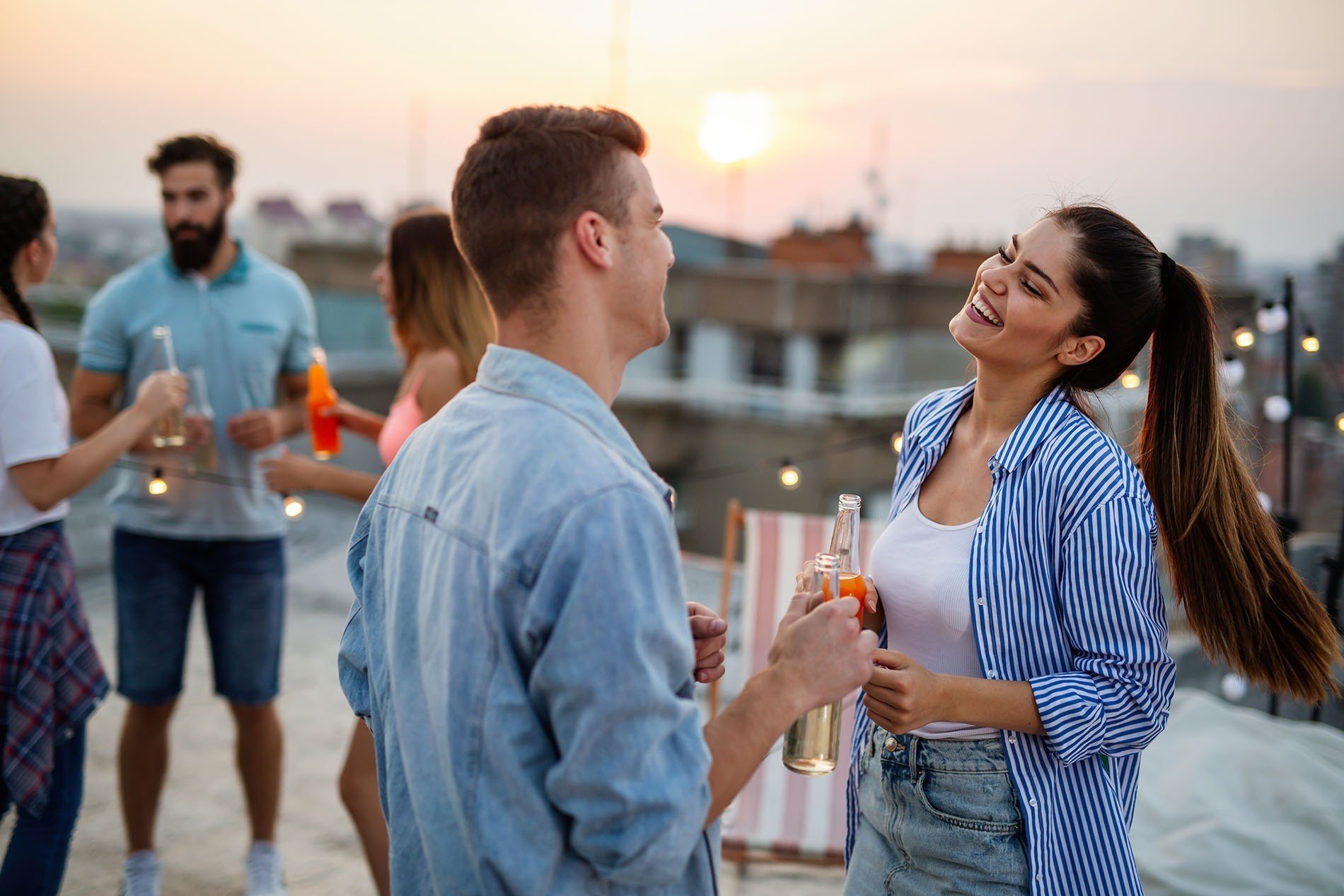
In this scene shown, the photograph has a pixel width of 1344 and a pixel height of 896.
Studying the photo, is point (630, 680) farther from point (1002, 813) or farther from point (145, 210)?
point (145, 210)

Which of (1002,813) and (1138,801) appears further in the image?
(1138,801)

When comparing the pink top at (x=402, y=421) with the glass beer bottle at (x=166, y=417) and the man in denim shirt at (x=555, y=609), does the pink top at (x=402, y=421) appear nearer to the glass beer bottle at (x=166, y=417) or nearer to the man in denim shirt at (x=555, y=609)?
the glass beer bottle at (x=166, y=417)

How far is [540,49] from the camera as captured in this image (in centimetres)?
884

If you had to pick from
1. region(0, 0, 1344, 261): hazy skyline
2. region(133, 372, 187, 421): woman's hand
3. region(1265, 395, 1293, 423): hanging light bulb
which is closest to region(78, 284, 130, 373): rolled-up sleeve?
region(0, 0, 1344, 261): hazy skyline

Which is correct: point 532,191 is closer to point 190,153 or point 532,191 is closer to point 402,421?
point 402,421

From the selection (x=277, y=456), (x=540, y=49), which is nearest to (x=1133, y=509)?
(x=277, y=456)

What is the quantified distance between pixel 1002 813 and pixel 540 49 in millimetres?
8668

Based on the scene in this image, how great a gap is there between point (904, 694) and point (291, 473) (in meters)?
1.86

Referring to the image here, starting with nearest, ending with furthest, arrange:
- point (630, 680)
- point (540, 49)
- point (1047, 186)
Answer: point (630, 680) → point (1047, 186) → point (540, 49)

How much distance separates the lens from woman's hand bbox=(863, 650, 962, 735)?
Answer: 1.32 meters

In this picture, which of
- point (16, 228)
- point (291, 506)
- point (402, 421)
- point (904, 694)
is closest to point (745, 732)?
point (904, 694)

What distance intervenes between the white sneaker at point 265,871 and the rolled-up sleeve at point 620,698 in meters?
2.26

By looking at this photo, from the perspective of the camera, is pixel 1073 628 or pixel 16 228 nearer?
pixel 1073 628

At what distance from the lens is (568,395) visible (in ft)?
3.43
